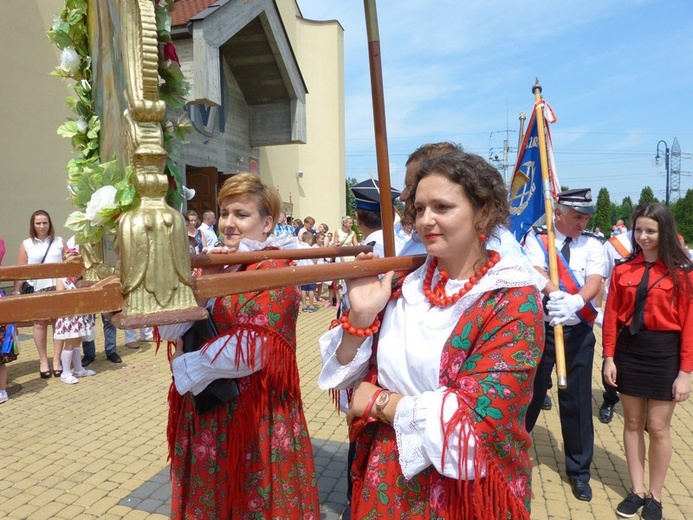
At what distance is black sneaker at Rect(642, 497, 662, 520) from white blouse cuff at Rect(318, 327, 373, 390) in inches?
103

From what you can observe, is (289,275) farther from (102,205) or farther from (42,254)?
(42,254)

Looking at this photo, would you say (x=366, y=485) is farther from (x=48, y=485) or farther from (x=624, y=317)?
(x=48, y=485)

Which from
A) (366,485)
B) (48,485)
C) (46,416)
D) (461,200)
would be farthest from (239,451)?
(46,416)

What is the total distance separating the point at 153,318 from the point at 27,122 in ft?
32.2

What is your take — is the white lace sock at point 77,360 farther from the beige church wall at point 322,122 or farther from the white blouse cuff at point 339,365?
the beige church wall at point 322,122

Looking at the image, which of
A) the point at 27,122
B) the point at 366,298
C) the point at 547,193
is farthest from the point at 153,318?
the point at 27,122

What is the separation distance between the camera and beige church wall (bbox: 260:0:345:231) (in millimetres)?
22641

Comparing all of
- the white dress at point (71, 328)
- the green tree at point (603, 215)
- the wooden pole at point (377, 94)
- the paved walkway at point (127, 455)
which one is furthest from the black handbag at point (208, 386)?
the green tree at point (603, 215)

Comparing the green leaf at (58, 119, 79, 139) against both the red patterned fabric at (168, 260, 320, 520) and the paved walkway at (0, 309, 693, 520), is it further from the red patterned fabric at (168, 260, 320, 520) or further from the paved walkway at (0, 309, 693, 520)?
the paved walkway at (0, 309, 693, 520)

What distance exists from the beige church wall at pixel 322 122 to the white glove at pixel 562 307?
760 inches

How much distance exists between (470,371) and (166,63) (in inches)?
49.1

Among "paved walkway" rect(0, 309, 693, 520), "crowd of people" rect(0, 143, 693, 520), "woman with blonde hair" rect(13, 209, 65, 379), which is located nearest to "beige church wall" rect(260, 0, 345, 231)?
"woman with blonde hair" rect(13, 209, 65, 379)

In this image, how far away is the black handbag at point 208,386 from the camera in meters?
2.19

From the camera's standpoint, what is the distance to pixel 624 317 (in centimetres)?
339
